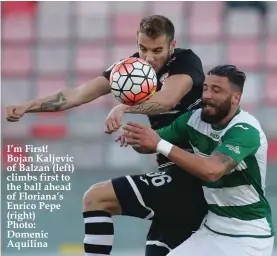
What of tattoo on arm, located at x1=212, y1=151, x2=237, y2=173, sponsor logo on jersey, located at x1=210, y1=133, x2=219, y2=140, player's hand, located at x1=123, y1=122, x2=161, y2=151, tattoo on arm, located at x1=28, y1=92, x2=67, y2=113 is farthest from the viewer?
tattoo on arm, located at x1=28, y1=92, x2=67, y2=113

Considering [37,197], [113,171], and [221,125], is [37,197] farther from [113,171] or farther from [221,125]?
[221,125]

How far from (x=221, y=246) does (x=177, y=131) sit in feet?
1.90

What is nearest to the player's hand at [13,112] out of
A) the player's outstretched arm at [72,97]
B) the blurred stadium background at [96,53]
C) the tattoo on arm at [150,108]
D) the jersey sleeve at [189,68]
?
the player's outstretched arm at [72,97]

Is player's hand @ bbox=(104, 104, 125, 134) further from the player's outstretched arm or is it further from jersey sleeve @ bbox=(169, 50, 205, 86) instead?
the player's outstretched arm

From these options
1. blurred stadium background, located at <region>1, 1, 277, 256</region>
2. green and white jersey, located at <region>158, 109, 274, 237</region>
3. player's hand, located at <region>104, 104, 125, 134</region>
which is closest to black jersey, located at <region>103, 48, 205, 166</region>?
green and white jersey, located at <region>158, 109, 274, 237</region>

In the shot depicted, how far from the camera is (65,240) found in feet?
23.7

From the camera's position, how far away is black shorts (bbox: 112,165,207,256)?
13.0 feet

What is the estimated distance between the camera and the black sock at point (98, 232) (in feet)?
12.6

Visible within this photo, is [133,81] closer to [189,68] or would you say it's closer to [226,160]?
[189,68]

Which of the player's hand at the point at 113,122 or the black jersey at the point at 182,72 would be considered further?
the black jersey at the point at 182,72

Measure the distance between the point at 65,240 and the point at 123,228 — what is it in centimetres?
51

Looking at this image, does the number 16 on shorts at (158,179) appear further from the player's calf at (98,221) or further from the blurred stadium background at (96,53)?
the blurred stadium background at (96,53)

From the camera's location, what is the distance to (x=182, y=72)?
4066mm

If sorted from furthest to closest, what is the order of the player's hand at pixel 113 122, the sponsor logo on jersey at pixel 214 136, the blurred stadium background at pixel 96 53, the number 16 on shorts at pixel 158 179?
the blurred stadium background at pixel 96 53 → the number 16 on shorts at pixel 158 179 → the sponsor logo on jersey at pixel 214 136 → the player's hand at pixel 113 122
